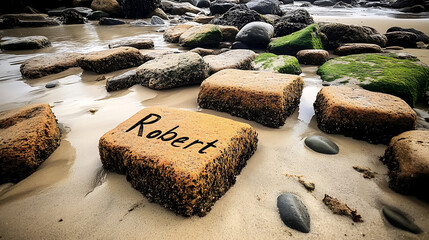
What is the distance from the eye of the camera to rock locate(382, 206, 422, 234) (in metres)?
0.96

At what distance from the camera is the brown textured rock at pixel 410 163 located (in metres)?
1.07

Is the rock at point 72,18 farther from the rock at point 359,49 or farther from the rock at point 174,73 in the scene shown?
the rock at point 359,49

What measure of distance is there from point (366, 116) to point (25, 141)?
7.68 ft

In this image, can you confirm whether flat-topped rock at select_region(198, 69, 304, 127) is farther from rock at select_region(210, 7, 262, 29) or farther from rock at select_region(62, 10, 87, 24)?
rock at select_region(62, 10, 87, 24)

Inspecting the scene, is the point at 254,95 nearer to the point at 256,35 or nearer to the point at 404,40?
the point at 256,35

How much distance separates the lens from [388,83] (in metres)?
2.16

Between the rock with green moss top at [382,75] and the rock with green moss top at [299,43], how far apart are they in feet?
3.10

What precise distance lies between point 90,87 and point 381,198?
3.07 m

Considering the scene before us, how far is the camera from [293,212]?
1031 millimetres

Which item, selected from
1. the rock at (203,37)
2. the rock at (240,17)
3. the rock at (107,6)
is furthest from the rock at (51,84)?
the rock at (107,6)

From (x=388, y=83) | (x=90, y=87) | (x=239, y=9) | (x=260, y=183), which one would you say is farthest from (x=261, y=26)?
(x=260, y=183)

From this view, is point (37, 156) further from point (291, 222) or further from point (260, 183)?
point (291, 222)

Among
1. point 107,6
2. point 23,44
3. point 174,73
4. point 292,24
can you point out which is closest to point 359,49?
point 292,24

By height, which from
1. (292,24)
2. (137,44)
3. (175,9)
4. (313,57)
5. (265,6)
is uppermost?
(175,9)
